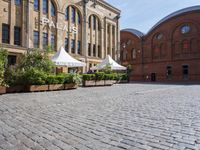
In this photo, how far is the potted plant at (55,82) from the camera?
1499cm

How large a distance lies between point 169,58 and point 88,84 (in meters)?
23.4

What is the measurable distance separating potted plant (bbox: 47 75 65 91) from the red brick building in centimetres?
2719

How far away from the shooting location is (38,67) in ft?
49.8

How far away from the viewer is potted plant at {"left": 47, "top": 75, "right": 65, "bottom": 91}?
49.2ft

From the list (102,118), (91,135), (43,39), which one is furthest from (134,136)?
(43,39)

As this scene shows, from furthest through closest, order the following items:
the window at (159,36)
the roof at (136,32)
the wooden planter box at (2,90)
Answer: the roof at (136,32) < the window at (159,36) < the wooden planter box at (2,90)

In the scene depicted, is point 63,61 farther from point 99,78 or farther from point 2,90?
point 2,90

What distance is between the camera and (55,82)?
1537 cm

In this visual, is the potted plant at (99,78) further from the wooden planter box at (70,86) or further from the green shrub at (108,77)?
the wooden planter box at (70,86)

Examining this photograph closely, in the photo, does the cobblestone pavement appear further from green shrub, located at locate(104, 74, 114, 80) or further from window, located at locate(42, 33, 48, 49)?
window, located at locate(42, 33, 48, 49)

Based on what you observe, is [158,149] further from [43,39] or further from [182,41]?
[182,41]

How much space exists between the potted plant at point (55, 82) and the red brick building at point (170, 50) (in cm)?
2719

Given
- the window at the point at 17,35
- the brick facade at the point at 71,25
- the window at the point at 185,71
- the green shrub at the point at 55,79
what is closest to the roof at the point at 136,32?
the brick facade at the point at 71,25

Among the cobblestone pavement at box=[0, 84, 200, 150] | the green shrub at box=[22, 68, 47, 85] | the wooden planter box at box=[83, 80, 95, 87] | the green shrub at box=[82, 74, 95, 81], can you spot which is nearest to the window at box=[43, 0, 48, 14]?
the green shrub at box=[82, 74, 95, 81]
